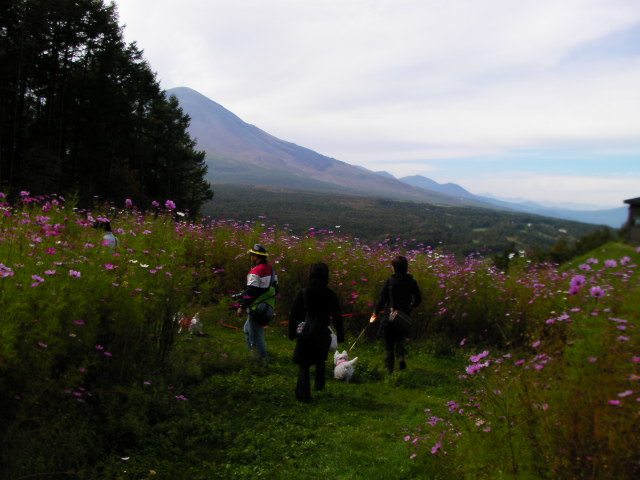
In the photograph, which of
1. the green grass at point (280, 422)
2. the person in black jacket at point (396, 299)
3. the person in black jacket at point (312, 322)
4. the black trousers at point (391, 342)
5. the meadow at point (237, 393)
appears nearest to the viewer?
the meadow at point (237, 393)

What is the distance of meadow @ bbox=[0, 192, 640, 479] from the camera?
8.94 ft

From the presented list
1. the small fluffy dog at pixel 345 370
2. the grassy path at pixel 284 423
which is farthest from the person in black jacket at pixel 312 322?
the small fluffy dog at pixel 345 370

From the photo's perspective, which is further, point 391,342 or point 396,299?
point 391,342

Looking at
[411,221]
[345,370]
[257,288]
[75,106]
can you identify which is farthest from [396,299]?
[411,221]

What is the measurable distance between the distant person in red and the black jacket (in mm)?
1794

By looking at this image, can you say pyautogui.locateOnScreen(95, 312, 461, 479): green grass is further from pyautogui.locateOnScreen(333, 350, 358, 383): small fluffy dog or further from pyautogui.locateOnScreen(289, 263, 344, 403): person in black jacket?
pyautogui.locateOnScreen(289, 263, 344, 403): person in black jacket

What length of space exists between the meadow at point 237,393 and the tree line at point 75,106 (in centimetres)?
2258

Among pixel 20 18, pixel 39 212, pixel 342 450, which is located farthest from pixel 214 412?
pixel 20 18

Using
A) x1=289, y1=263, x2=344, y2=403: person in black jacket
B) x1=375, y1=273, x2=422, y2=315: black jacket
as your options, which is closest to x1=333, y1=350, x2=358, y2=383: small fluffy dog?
x1=375, y1=273, x2=422, y2=315: black jacket

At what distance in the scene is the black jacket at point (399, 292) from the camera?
23.3ft

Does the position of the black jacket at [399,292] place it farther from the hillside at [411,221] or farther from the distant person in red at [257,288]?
the hillside at [411,221]

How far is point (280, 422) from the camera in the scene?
5.15 metres

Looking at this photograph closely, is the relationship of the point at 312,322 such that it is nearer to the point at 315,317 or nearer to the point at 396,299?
the point at 315,317

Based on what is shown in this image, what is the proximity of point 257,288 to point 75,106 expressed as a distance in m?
31.7
